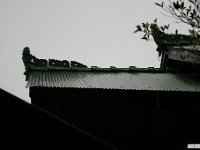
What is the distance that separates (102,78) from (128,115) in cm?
229

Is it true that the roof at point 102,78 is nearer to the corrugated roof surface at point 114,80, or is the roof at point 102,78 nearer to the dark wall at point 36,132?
the corrugated roof surface at point 114,80

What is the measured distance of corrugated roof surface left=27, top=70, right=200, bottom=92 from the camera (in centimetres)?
976

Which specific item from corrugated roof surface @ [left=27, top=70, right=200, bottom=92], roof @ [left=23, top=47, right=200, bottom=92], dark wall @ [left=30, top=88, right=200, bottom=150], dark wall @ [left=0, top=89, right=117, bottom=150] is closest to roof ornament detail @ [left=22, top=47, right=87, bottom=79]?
roof @ [left=23, top=47, right=200, bottom=92]

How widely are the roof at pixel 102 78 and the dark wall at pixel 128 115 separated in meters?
0.26

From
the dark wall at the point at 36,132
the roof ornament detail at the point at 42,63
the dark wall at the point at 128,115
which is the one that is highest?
the roof ornament detail at the point at 42,63

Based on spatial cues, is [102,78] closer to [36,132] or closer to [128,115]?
[128,115]

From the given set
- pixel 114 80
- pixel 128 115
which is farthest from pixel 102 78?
→ pixel 128 115

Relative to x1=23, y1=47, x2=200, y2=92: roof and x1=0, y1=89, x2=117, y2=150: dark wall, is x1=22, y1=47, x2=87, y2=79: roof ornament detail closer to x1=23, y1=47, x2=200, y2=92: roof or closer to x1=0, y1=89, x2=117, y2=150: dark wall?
x1=23, y1=47, x2=200, y2=92: roof

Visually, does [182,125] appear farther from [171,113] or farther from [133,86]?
[133,86]

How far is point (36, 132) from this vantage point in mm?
3738

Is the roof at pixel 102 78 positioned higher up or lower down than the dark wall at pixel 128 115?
higher up

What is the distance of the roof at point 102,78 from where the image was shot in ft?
32.3

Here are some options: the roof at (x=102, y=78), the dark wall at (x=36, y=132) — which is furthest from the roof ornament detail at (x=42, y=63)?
the dark wall at (x=36, y=132)

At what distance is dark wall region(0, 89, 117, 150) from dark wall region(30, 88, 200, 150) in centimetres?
527
